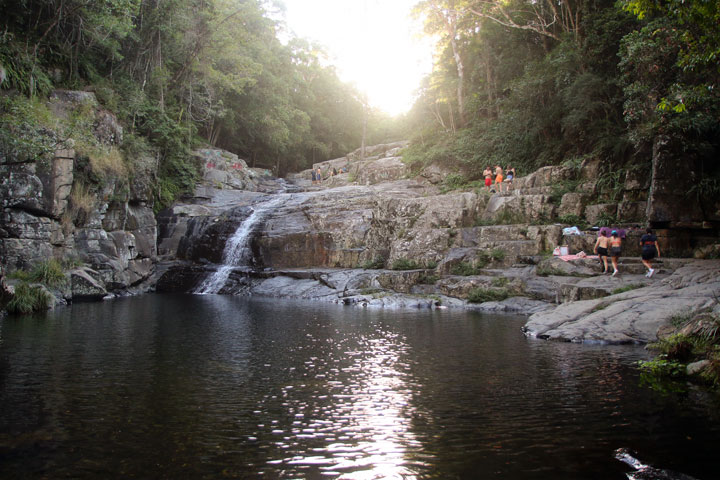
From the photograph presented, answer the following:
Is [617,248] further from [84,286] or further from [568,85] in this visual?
[84,286]

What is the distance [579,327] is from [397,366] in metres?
5.22

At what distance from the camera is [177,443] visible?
4.43m

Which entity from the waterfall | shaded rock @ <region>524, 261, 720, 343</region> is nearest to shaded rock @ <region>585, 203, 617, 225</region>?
shaded rock @ <region>524, 261, 720, 343</region>

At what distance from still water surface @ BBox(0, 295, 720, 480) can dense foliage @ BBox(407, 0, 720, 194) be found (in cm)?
686

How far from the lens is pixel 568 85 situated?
74.0 feet

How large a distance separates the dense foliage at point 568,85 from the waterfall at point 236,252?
1235cm

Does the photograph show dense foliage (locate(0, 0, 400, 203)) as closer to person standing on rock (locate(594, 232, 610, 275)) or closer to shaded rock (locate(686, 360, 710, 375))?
person standing on rock (locate(594, 232, 610, 275))

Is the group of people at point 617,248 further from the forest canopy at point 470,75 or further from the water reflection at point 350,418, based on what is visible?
the water reflection at point 350,418

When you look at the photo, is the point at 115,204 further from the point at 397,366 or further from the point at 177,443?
the point at 177,443

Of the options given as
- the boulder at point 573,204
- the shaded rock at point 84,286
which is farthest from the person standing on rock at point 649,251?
the shaded rock at point 84,286

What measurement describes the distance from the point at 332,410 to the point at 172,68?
30.7 meters

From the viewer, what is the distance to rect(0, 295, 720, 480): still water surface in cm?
404

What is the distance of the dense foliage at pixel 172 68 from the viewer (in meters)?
19.8

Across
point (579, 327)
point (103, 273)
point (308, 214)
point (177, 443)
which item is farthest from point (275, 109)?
point (177, 443)
